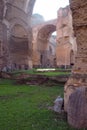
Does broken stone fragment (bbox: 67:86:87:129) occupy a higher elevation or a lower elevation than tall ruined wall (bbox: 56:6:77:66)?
lower

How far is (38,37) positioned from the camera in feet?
109

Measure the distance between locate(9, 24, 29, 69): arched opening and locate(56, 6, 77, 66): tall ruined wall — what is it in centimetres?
778

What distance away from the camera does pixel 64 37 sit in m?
27.5

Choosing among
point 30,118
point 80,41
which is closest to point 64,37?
point 80,41

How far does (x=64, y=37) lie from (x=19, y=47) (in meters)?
10.1

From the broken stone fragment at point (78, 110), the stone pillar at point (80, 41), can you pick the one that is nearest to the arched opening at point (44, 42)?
the stone pillar at point (80, 41)

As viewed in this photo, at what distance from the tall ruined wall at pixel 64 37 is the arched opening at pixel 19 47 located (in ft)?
25.5

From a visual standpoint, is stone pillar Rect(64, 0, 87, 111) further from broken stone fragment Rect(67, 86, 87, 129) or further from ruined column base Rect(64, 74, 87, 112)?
broken stone fragment Rect(67, 86, 87, 129)

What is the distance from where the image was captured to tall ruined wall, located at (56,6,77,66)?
2616 centimetres

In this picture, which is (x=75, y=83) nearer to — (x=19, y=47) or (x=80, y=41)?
(x=80, y=41)

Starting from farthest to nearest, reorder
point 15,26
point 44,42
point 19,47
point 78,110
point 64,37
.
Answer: point 44,42 < point 64,37 < point 19,47 < point 15,26 < point 78,110

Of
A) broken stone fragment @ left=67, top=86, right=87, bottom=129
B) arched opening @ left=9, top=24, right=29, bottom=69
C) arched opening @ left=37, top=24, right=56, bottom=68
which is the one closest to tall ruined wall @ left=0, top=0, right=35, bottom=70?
arched opening @ left=9, top=24, right=29, bottom=69

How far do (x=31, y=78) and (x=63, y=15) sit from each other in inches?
766

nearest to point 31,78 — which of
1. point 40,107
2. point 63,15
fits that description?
point 40,107
